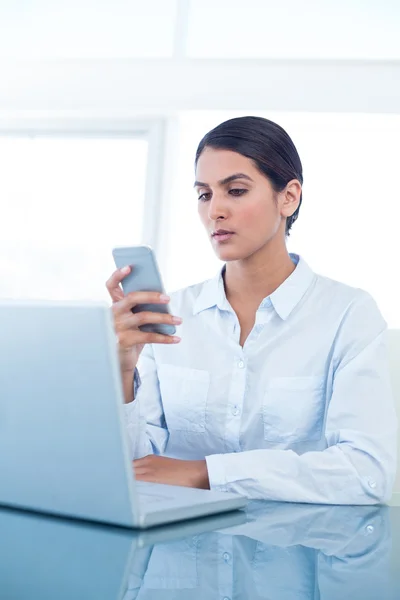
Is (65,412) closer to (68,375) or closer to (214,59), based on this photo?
(68,375)

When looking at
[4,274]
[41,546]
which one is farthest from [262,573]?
[4,274]

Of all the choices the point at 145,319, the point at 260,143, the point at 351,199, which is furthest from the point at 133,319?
the point at 351,199

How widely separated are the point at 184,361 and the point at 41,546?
1.21 m

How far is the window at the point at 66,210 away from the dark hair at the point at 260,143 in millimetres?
1356

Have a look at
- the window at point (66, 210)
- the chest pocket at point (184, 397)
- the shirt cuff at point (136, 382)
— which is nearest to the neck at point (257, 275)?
the chest pocket at point (184, 397)

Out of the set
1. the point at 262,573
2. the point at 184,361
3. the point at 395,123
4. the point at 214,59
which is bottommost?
the point at 262,573

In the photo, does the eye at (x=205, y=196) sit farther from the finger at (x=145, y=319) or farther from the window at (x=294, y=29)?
the window at (x=294, y=29)

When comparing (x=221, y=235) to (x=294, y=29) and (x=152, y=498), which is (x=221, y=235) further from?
(x=294, y=29)

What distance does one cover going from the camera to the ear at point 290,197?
7.02 feet

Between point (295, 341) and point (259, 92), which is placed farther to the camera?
point (259, 92)

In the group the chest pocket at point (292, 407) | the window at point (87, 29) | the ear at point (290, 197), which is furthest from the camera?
the window at point (87, 29)

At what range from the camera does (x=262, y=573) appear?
81cm

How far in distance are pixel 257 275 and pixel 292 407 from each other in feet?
1.38

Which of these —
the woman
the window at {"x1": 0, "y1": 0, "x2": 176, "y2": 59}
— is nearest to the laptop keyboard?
the woman
